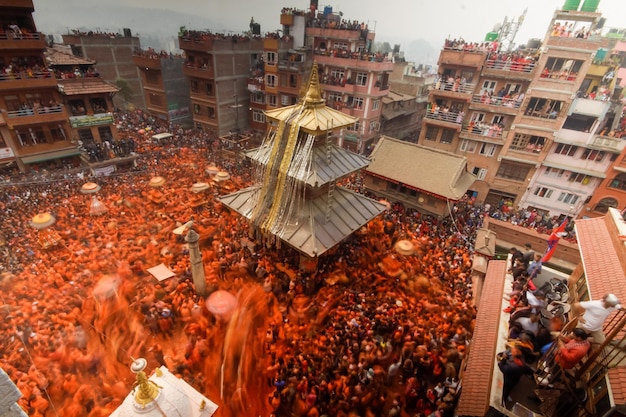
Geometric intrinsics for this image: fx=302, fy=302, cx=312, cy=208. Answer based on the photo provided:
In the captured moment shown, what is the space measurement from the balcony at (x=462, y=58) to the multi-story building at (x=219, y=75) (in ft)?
80.2

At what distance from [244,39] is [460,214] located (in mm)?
33570

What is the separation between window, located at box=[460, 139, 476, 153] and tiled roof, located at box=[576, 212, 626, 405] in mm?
20212

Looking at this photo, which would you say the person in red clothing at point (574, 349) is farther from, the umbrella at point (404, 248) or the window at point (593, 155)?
the window at point (593, 155)

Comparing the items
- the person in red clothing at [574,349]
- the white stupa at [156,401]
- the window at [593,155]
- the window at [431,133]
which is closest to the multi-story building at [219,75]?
the window at [431,133]

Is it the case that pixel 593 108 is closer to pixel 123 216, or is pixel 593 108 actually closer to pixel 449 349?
pixel 449 349

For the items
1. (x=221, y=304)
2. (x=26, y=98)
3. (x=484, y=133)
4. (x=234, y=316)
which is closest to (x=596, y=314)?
(x=234, y=316)

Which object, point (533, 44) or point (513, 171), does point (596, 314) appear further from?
point (533, 44)

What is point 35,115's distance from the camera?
86.3ft

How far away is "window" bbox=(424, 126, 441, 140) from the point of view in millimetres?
32344

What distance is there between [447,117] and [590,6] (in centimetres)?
1361

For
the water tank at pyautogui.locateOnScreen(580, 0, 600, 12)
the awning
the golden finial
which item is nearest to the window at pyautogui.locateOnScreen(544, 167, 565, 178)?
the water tank at pyautogui.locateOnScreen(580, 0, 600, 12)

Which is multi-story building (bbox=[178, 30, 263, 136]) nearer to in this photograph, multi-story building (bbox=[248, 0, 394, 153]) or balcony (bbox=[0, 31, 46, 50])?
multi-story building (bbox=[248, 0, 394, 153])

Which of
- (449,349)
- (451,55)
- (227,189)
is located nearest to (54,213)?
(227,189)

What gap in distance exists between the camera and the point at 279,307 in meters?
16.6
